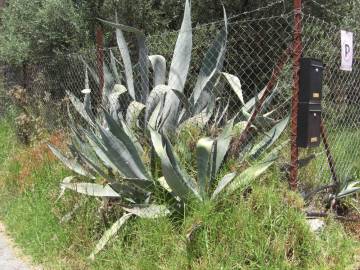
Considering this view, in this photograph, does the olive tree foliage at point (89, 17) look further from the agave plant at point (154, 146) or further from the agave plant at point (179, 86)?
the agave plant at point (179, 86)

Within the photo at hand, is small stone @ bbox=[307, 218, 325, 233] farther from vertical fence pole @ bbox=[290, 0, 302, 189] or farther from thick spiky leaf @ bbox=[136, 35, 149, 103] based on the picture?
thick spiky leaf @ bbox=[136, 35, 149, 103]

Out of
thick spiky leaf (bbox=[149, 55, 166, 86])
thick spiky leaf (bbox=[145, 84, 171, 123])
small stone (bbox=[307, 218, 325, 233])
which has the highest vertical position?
thick spiky leaf (bbox=[149, 55, 166, 86])

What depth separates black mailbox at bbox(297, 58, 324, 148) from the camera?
4.53 meters

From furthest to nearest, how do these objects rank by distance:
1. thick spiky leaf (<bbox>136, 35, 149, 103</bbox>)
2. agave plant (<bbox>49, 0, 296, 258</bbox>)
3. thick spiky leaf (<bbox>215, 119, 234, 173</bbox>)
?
thick spiky leaf (<bbox>136, 35, 149, 103</bbox>) → thick spiky leaf (<bbox>215, 119, 234, 173</bbox>) → agave plant (<bbox>49, 0, 296, 258</bbox>)

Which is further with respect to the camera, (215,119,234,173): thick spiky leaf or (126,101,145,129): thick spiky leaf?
(126,101,145,129): thick spiky leaf

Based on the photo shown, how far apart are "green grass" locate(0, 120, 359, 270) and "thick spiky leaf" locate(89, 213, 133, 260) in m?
0.06

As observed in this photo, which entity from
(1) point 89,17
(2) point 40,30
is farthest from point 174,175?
(2) point 40,30

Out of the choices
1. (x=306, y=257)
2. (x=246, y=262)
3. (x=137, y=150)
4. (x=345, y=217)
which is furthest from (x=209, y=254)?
(x=345, y=217)

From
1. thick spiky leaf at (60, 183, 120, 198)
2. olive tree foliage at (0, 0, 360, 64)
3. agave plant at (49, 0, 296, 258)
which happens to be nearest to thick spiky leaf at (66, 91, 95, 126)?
agave plant at (49, 0, 296, 258)

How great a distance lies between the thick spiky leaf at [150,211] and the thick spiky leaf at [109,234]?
124 millimetres

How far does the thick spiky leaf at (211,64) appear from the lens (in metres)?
5.34

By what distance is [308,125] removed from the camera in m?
4.54

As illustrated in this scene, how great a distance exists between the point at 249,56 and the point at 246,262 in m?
5.45

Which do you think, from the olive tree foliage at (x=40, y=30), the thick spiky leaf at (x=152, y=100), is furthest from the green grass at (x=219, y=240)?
the olive tree foliage at (x=40, y=30)
